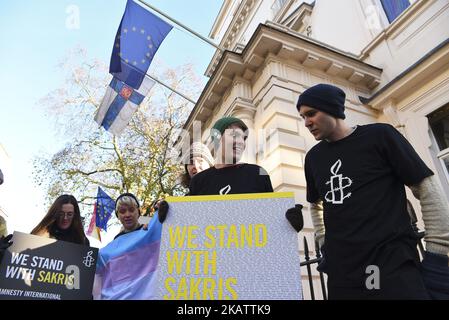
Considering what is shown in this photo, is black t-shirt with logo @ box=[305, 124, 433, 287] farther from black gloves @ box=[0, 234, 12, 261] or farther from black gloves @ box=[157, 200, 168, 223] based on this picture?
black gloves @ box=[0, 234, 12, 261]

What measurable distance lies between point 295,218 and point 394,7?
8.34m

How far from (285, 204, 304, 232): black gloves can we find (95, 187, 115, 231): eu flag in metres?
12.3

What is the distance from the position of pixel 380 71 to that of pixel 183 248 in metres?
7.69

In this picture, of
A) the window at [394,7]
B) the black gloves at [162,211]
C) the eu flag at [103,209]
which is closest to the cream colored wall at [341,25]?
the window at [394,7]

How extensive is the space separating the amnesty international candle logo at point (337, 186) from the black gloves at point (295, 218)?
9.6 inches

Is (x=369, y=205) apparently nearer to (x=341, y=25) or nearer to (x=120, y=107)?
(x=120, y=107)

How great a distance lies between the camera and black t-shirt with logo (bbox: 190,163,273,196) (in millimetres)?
2205

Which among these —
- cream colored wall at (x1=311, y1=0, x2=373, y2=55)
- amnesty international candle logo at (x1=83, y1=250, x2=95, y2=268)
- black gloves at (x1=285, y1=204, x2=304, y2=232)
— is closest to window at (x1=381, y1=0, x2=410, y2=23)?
cream colored wall at (x1=311, y1=0, x2=373, y2=55)

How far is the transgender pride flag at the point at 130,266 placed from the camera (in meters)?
2.78

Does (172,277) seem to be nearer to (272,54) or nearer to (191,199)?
(191,199)

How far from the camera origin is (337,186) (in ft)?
5.79

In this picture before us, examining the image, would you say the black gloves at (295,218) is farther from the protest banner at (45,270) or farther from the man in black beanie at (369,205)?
the protest banner at (45,270)

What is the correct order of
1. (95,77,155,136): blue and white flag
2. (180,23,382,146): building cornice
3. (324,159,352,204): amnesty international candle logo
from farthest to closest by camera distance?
(95,77,155,136): blue and white flag
(180,23,382,146): building cornice
(324,159,352,204): amnesty international candle logo
